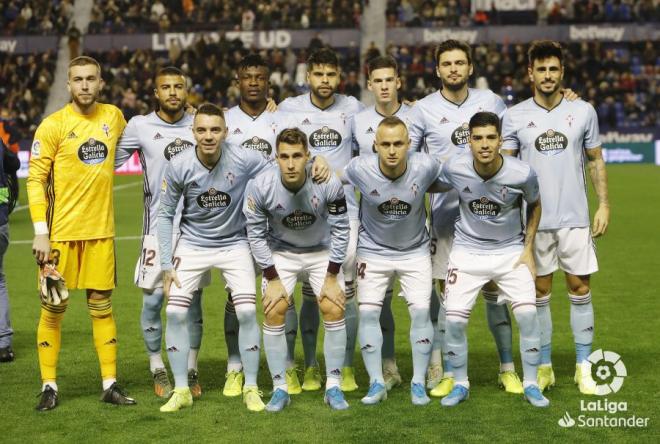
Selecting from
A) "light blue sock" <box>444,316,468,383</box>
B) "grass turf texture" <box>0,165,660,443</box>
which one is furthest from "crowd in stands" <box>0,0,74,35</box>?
"light blue sock" <box>444,316,468,383</box>

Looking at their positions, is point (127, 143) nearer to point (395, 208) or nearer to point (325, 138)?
point (325, 138)

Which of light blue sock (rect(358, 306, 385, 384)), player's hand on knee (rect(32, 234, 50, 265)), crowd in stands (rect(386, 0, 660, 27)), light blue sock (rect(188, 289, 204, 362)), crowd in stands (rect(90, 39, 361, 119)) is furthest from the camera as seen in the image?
crowd in stands (rect(386, 0, 660, 27))

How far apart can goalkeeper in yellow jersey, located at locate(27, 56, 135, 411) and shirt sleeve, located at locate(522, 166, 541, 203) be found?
9.62 feet

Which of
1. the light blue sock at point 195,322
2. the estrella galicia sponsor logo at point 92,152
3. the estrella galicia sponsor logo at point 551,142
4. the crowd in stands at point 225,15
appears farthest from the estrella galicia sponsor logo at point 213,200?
the crowd in stands at point 225,15

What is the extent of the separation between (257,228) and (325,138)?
112 cm

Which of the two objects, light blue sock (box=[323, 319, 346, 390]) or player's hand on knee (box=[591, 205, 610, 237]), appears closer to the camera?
light blue sock (box=[323, 319, 346, 390])

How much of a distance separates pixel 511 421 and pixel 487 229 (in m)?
1.36

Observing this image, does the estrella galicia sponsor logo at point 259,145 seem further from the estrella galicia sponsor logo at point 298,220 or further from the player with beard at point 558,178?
the player with beard at point 558,178

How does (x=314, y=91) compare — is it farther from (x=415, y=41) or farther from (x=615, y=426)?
(x=415, y=41)

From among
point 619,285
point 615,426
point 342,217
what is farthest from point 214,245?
point 619,285

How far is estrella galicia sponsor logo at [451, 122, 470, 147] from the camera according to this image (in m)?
7.54

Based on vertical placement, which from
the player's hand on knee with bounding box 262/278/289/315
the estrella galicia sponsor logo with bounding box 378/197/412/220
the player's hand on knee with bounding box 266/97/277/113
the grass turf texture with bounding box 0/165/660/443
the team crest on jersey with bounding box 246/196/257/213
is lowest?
the grass turf texture with bounding box 0/165/660/443

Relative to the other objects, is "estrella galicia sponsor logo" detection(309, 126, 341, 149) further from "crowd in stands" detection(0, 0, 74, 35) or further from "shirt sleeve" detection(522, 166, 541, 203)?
"crowd in stands" detection(0, 0, 74, 35)

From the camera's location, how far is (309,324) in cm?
779
